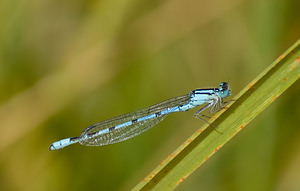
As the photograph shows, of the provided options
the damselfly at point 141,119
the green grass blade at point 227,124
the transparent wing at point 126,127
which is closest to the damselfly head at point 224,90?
the damselfly at point 141,119

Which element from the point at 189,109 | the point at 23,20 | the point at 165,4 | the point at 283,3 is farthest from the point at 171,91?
the point at 23,20

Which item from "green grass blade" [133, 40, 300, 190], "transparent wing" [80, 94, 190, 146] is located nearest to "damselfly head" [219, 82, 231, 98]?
"transparent wing" [80, 94, 190, 146]

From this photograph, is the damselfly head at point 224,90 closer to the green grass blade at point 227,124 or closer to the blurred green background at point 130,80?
the blurred green background at point 130,80

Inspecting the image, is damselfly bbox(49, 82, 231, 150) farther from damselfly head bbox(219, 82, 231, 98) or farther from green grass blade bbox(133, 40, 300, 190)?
green grass blade bbox(133, 40, 300, 190)

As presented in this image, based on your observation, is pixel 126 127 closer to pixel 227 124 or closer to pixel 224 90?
pixel 224 90

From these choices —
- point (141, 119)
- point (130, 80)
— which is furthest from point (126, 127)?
point (130, 80)
